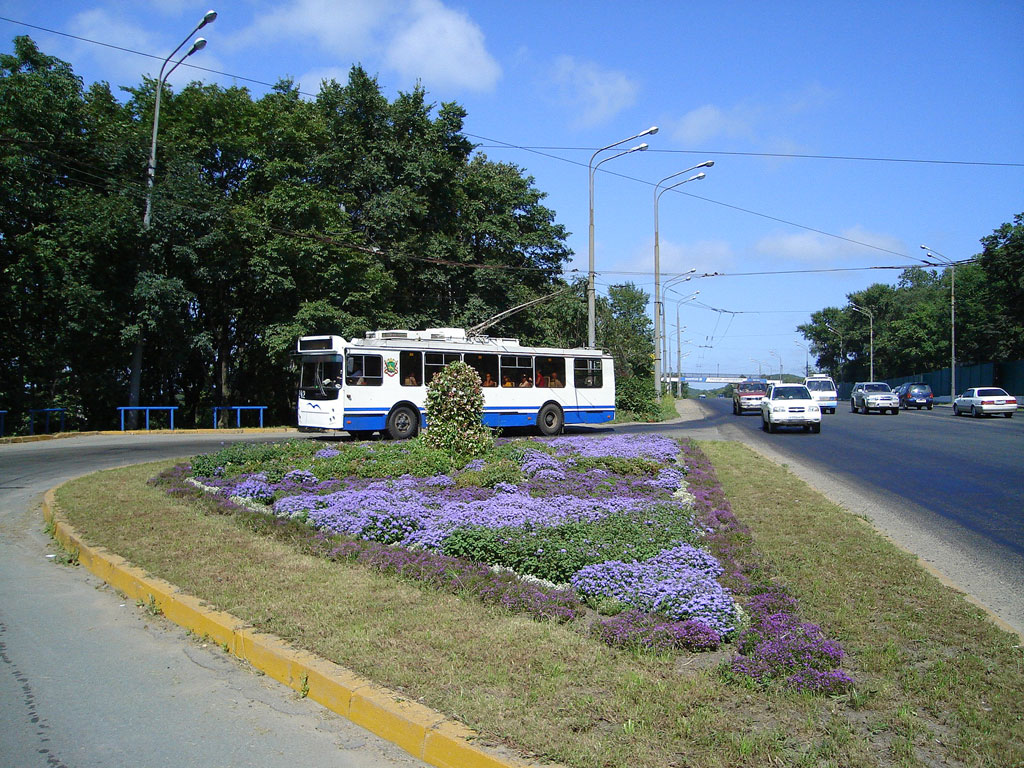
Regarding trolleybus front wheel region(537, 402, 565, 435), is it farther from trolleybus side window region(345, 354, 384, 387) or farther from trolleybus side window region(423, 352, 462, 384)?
trolleybus side window region(345, 354, 384, 387)

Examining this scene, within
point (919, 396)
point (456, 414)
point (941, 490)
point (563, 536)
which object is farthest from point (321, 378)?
point (919, 396)

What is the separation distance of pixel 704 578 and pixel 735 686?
1.73 metres

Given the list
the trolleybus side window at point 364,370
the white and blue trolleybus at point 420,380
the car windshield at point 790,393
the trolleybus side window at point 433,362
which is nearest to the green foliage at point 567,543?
the white and blue trolleybus at point 420,380

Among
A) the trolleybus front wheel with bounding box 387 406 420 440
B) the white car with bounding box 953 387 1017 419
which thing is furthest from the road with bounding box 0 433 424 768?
the white car with bounding box 953 387 1017 419

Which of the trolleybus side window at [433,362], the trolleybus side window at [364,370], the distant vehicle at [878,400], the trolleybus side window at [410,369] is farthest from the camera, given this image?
the distant vehicle at [878,400]

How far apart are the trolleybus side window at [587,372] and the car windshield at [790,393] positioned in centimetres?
665

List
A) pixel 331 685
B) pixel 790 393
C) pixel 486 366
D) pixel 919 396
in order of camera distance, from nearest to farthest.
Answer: pixel 331 685
pixel 486 366
pixel 790 393
pixel 919 396

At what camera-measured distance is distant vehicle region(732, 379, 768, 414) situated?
4309 centimetres

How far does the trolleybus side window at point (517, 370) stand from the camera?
2494 centimetres

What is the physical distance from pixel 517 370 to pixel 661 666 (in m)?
20.7

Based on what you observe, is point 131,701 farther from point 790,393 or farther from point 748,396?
point 748,396

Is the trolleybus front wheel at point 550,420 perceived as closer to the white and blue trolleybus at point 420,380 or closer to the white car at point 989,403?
the white and blue trolleybus at point 420,380

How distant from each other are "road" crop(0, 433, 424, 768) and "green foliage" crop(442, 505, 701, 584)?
2499mm

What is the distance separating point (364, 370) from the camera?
70.4ft
